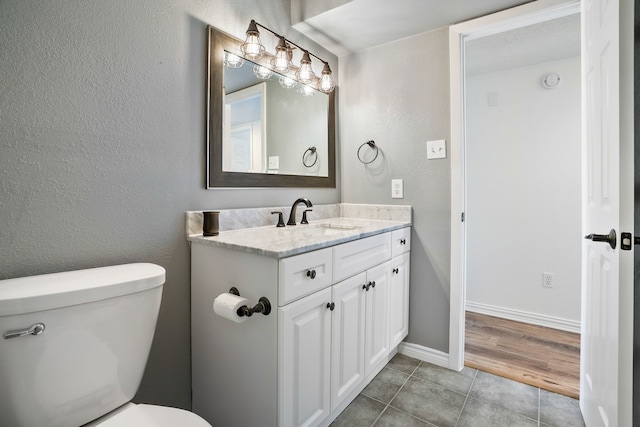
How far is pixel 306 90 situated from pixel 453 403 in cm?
197

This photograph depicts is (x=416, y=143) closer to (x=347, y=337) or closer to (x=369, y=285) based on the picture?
(x=369, y=285)

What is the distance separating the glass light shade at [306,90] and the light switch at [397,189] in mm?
796

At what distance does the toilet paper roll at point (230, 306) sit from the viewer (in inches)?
42.5

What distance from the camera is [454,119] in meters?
→ 1.88

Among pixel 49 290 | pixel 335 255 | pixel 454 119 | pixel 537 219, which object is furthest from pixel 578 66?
pixel 49 290

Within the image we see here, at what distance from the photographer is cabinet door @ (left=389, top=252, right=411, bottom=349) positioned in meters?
1.86

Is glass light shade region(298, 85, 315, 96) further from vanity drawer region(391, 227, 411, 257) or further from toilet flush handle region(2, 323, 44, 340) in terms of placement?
toilet flush handle region(2, 323, 44, 340)

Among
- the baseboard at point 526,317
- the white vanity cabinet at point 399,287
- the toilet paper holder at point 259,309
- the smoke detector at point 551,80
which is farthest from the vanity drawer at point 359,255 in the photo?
the smoke detector at point 551,80

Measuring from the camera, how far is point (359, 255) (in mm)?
1532

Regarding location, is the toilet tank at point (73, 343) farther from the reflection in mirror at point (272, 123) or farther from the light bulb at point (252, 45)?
the light bulb at point (252, 45)

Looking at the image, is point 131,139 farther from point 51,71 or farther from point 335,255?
point 335,255

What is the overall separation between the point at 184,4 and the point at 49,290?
1246 millimetres

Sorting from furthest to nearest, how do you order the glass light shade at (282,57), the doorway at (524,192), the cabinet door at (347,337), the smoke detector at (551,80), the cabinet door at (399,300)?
the smoke detector at (551,80)
the doorway at (524,192)
the cabinet door at (399,300)
the glass light shade at (282,57)
the cabinet door at (347,337)

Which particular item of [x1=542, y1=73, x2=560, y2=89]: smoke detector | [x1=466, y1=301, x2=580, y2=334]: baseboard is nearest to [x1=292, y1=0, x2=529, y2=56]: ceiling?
[x1=542, y1=73, x2=560, y2=89]: smoke detector
